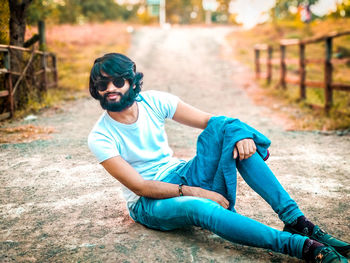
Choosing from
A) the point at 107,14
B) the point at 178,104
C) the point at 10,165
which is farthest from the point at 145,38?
the point at 178,104

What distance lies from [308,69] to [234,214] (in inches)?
504

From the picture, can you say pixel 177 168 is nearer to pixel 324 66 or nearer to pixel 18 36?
pixel 324 66

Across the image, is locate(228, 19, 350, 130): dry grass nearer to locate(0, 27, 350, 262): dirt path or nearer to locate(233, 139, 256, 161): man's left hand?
locate(0, 27, 350, 262): dirt path

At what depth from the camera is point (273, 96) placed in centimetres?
910

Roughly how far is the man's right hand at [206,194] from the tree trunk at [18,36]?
231 inches

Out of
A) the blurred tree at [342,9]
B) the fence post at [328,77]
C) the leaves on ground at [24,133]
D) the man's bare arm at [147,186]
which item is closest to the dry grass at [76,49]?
the leaves on ground at [24,133]

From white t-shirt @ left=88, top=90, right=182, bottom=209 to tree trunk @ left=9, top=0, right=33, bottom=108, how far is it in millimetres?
5437

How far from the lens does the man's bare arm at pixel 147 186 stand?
7.45 feet

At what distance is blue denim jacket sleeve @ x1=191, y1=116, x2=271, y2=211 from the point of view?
2.29 metres

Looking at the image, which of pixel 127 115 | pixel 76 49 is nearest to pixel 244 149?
pixel 127 115

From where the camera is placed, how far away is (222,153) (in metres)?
2.32

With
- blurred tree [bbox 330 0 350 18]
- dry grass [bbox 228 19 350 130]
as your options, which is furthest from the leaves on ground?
blurred tree [bbox 330 0 350 18]

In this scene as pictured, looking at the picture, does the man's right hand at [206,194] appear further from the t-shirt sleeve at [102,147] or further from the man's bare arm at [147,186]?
the t-shirt sleeve at [102,147]

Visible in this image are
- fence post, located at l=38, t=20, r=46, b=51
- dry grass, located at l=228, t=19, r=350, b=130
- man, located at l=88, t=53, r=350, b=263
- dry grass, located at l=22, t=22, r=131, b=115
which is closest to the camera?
man, located at l=88, t=53, r=350, b=263
